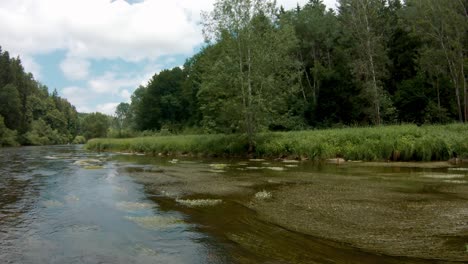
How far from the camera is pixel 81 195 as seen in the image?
1219 cm

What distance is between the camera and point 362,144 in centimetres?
2231

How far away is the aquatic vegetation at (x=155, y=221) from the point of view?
7.83 meters

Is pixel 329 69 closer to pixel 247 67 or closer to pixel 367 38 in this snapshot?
pixel 367 38

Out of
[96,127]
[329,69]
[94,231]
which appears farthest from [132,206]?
[96,127]

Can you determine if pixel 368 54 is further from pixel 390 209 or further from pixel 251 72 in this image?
pixel 390 209

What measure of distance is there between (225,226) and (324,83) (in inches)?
1879

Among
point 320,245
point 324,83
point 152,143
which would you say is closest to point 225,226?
point 320,245

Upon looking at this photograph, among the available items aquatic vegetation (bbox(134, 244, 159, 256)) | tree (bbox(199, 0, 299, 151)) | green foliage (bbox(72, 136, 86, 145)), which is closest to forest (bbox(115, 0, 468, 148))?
tree (bbox(199, 0, 299, 151))

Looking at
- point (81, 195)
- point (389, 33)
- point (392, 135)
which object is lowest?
point (81, 195)

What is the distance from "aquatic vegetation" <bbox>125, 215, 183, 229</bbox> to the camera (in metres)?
7.83

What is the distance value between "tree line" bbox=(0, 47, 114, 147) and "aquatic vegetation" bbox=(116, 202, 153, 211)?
283 feet

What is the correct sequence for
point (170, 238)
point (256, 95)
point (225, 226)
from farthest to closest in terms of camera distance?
point (256, 95)
point (225, 226)
point (170, 238)

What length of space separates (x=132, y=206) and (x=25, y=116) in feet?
382

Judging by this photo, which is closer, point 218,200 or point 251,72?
point 218,200
